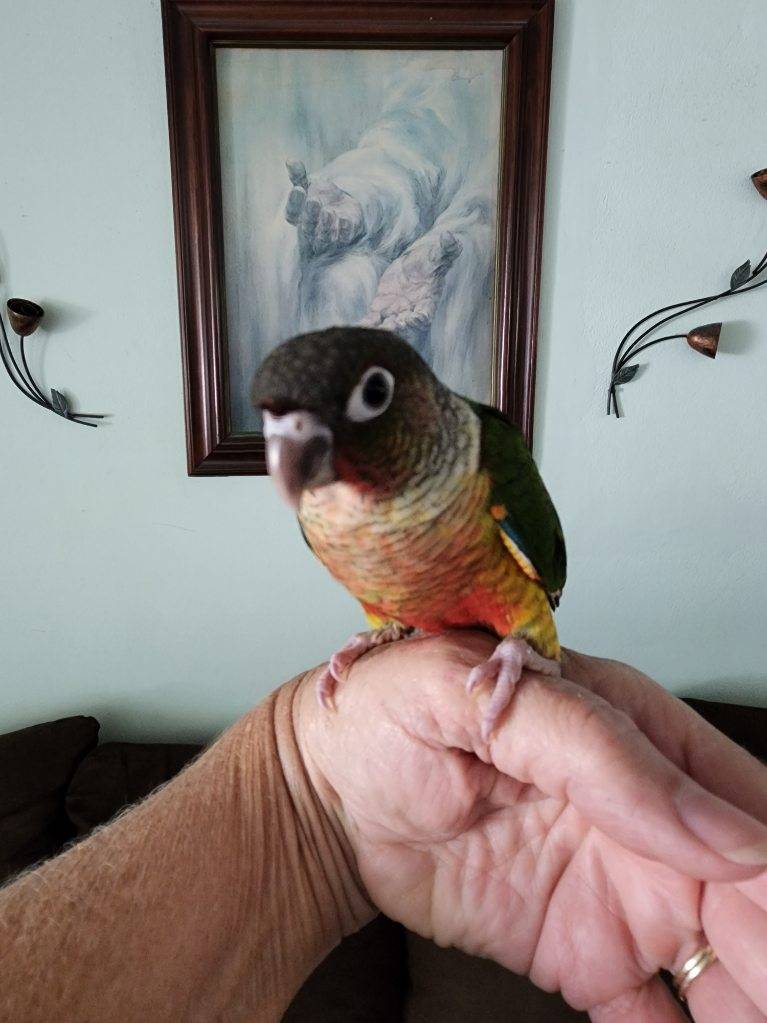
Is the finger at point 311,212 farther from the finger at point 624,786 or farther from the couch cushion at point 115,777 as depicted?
the couch cushion at point 115,777

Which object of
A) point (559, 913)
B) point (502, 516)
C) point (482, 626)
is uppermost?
point (502, 516)

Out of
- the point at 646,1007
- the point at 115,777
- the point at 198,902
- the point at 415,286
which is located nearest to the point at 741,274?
the point at 415,286

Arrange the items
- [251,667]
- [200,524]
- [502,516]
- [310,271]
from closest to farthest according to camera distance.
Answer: [502,516]
[310,271]
[200,524]
[251,667]

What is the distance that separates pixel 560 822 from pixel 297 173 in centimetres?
120

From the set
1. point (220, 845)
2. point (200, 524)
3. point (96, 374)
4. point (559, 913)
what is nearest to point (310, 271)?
point (96, 374)

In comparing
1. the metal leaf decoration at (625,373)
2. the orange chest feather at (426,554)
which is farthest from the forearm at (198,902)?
the metal leaf decoration at (625,373)

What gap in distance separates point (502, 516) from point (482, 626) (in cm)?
14

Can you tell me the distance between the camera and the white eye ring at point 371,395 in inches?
18.1

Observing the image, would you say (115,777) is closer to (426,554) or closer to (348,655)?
(348,655)

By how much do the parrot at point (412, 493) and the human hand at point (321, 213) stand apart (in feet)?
2.43

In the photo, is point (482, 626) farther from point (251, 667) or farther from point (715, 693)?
point (715, 693)

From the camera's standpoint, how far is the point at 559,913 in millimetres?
669

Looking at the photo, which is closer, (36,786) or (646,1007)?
(646,1007)

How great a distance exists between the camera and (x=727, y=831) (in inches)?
17.0
